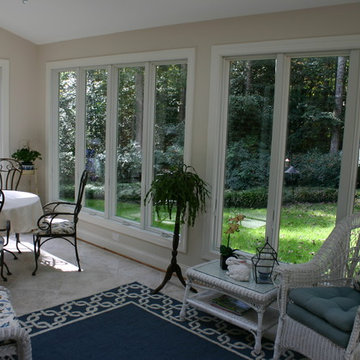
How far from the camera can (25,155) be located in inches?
230

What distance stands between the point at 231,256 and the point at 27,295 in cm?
182

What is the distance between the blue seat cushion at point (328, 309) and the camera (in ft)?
8.05

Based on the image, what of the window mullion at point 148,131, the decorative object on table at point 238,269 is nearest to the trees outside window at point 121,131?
the window mullion at point 148,131

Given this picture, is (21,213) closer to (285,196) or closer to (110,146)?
(110,146)

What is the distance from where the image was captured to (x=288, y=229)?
373 centimetres

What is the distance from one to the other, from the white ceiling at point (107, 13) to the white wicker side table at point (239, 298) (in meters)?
2.14

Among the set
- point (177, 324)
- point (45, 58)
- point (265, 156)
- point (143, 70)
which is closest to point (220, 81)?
point (265, 156)

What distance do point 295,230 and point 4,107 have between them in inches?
169

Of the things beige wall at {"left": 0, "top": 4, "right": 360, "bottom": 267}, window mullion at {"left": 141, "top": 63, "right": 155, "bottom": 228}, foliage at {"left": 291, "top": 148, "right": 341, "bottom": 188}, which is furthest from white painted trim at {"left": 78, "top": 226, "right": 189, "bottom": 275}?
foliage at {"left": 291, "top": 148, "right": 341, "bottom": 188}

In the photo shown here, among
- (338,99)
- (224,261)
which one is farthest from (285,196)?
(338,99)

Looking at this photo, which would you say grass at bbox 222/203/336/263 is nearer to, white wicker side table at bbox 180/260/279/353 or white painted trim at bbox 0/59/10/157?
white wicker side table at bbox 180/260/279/353

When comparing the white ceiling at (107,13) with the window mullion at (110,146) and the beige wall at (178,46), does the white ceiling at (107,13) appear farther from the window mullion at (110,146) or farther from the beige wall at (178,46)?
the window mullion at (110,146)

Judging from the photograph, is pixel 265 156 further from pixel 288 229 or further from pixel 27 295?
pixel 27 295

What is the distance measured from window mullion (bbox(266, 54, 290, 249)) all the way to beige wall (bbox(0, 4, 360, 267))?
0.29 metres
